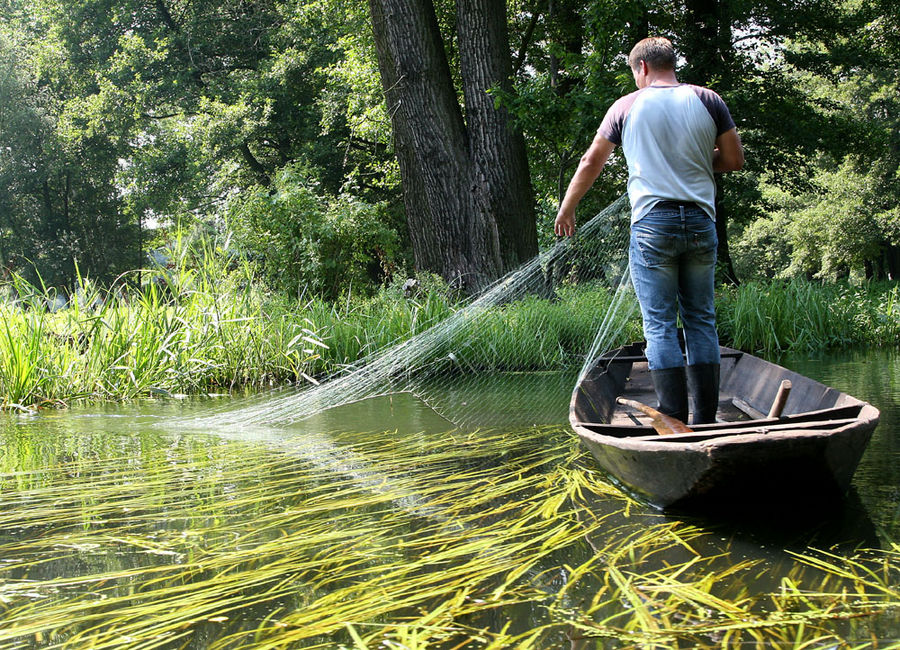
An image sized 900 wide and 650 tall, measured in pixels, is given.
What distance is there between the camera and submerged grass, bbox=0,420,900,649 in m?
1.58

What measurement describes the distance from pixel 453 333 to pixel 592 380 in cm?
283

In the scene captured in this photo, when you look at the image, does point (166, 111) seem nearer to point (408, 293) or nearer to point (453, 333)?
point (408, 293)

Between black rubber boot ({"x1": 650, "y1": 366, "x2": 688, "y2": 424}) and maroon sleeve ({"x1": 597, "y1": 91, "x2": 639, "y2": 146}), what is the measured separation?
1029mm

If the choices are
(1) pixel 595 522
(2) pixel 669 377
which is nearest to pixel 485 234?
(2) pixel 669 377

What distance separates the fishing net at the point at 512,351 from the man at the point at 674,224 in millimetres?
1337

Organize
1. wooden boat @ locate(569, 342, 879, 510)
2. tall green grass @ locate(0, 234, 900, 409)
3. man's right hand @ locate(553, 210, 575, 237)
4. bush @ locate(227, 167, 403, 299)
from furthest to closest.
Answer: bush @ locate(227, 167, 403, 299) < tall green grass @ locate(0, 234, 900, 409) < man's right hand @ locate(553, 210, 575, 237) < wooden boat @ locate(569, 342, 879, 510)

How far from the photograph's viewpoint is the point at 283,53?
20266 mm

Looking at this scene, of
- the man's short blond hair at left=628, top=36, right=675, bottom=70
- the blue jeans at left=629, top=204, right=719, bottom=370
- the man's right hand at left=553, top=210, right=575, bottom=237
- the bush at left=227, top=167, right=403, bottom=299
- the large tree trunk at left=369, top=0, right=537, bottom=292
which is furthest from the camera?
the bush at left=227, top=167, right=403, bottom=299

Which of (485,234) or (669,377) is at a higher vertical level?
(485,234)

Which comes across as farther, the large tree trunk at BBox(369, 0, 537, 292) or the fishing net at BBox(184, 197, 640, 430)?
the large tree trunk at BBox(369, 0, 537, 292)

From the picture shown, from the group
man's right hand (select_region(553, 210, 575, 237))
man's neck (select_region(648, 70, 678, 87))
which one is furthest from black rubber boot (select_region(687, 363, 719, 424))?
man's neck (select_region(648, 70, 678, 87))

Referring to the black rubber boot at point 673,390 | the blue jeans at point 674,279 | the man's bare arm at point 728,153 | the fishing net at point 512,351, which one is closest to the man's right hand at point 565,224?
the blue jeans at point 674,279

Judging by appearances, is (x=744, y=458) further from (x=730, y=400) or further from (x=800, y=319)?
(x=800, y=319)

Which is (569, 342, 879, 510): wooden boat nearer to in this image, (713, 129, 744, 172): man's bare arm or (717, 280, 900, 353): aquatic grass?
(713, 129, 744, 172): man's bare arm
